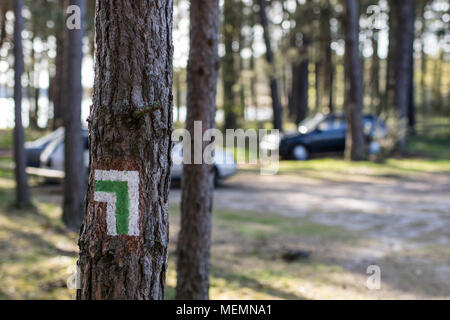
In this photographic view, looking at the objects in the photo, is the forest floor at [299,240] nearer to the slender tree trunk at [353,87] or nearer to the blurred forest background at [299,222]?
the blurred forest background at [299,222]

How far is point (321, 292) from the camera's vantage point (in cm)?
639

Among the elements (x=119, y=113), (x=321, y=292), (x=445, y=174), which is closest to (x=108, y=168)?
(x=119, y=113)

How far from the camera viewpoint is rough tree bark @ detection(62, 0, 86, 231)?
9.49m

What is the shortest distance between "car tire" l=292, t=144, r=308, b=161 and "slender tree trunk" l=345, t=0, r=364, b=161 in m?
2.13

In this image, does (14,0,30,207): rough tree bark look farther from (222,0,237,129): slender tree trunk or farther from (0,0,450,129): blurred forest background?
(222,0,237,129): slender tree trunk

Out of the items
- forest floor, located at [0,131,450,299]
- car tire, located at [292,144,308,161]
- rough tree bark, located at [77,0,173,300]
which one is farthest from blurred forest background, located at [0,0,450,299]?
rough tree bark, located at [77,0,173,300]

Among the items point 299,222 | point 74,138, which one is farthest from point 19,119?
point 299,222

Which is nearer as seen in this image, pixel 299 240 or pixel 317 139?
pixel 299 240

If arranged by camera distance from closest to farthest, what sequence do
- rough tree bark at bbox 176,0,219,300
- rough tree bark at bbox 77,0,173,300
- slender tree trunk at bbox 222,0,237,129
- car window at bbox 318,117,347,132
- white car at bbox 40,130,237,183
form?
rough tree bark at bbox 77,0,173,300, rough tree bark at bbox 176,0,219,300, white car at bbox 40,130,237,183, car window at bbox 318,117,347,132, slender tree trunk at bbox 222,0,237,129

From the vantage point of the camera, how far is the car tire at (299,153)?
67.5ft

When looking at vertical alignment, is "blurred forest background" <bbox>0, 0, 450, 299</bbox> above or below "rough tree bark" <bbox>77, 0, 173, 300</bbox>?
below

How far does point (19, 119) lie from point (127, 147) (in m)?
9.56

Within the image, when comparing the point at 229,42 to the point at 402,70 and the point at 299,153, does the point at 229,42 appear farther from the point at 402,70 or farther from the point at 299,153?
the point at 402,70

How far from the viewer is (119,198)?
9.44ft
